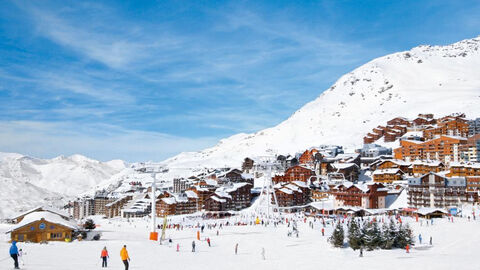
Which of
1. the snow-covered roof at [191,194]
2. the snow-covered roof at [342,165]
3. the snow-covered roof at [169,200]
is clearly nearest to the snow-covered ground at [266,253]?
the snow-covered roof at [169,200]

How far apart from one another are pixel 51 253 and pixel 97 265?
6.10 meters

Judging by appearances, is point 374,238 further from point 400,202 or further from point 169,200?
point 169,200

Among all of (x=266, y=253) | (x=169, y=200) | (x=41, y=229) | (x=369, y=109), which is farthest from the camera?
(x=369, y=109)

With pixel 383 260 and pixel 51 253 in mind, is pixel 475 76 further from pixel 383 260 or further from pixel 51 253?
pixel 51 253

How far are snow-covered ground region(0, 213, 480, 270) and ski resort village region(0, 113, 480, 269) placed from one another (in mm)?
121

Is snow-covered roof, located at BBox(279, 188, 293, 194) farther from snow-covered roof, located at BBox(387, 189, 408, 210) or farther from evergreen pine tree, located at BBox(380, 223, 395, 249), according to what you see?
evergreen pine tree, located at BBox(380, 223, 395, 249)

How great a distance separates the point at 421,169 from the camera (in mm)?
81188

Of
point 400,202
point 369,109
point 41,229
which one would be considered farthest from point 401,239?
point 369,109

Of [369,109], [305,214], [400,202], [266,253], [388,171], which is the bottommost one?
[266,253]

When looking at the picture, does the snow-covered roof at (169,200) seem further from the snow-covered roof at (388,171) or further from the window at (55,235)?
the window at (55,235)

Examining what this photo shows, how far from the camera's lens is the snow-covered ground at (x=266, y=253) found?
25156 mm

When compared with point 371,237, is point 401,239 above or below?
below

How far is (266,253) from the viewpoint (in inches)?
1412

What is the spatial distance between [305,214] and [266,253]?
121 ft
